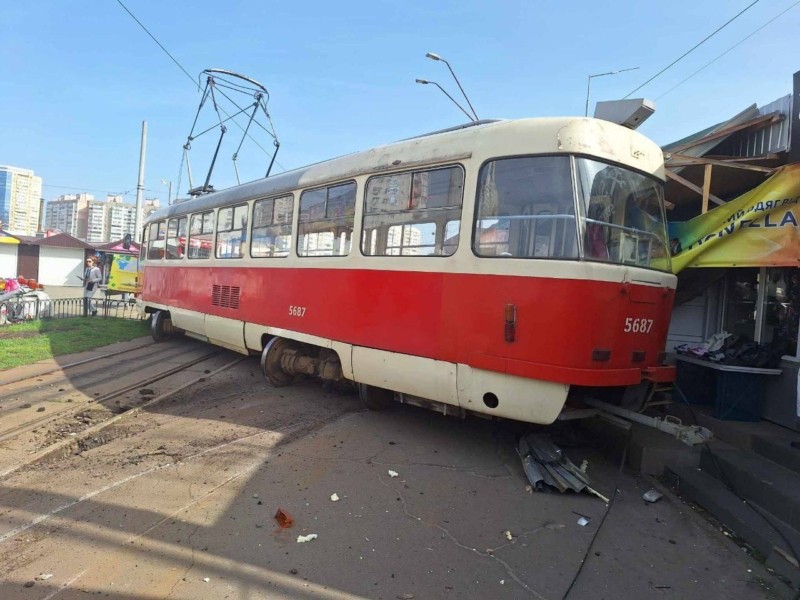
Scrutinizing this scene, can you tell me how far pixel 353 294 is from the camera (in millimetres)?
5703

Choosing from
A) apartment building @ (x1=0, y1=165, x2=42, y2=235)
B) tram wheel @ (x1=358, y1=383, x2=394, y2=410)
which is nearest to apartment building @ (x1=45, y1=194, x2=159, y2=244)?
apartment building @ (x1=0, y1=165, x2=42, y2=235)

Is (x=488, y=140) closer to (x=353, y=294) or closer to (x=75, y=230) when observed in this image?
(x=353, y=294)

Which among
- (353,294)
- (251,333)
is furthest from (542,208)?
(251,333)

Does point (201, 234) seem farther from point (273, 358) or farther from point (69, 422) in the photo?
point (69, 422)

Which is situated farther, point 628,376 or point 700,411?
point 700,411

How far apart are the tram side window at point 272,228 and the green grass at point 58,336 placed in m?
4.92

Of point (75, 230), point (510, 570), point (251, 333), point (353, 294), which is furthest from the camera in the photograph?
point (75, 230)

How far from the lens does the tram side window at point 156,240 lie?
36.2ft

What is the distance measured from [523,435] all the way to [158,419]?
4154 millimetres

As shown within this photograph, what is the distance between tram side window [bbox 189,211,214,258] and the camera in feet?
29.3

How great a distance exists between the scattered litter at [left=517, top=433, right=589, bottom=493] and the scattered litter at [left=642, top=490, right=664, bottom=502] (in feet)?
1.66

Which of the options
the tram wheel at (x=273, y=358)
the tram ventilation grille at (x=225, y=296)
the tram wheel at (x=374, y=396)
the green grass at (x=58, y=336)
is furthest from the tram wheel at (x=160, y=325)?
the tram wheel at (x=374, y=396)

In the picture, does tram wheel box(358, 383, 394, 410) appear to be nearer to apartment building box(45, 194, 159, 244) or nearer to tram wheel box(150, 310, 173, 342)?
tram wheel box(150, 310, 173, 342)

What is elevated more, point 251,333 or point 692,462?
point 251,333
